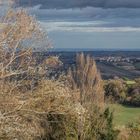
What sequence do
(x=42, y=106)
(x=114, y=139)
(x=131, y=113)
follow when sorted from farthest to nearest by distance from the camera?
(x=131, y=113) < (x=114, y=139) < (x=42, y=106)

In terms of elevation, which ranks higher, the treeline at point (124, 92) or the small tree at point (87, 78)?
the small tree at point (87, 78)

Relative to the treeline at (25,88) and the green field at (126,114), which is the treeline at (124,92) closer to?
the green field at (126,114)

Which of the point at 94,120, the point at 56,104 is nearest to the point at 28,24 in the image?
the point at 56,104

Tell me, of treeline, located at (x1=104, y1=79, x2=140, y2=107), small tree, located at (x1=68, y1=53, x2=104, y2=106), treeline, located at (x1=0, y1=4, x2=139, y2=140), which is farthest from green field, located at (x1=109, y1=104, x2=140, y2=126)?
treeline, located at (x1=0, y1=4, x2=139, y2=140)

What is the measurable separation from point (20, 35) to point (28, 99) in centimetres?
291

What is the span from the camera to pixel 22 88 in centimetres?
2325

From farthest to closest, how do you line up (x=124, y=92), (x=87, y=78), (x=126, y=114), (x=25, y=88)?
(x=124, y=92) < (x=126, y=114) < (x=87, y=78) < (x=25, y=88)

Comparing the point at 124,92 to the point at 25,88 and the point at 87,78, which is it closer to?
the point at 87,78

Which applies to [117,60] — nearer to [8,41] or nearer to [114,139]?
[114,139]

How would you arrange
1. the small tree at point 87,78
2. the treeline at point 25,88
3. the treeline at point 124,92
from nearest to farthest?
1. the treeline at point 25,88
2. the small tree at point 87,78
3. the treeline at point 124,92

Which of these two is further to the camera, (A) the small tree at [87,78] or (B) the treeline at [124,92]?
(B) the treeline at [124,92]

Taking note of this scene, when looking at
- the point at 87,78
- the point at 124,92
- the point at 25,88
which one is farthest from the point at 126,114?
the point at 25,88

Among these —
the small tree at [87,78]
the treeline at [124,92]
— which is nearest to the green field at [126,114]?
the treeline at [124,92]

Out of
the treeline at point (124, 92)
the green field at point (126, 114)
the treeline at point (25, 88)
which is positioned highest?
the treeline at point (25, 88)
